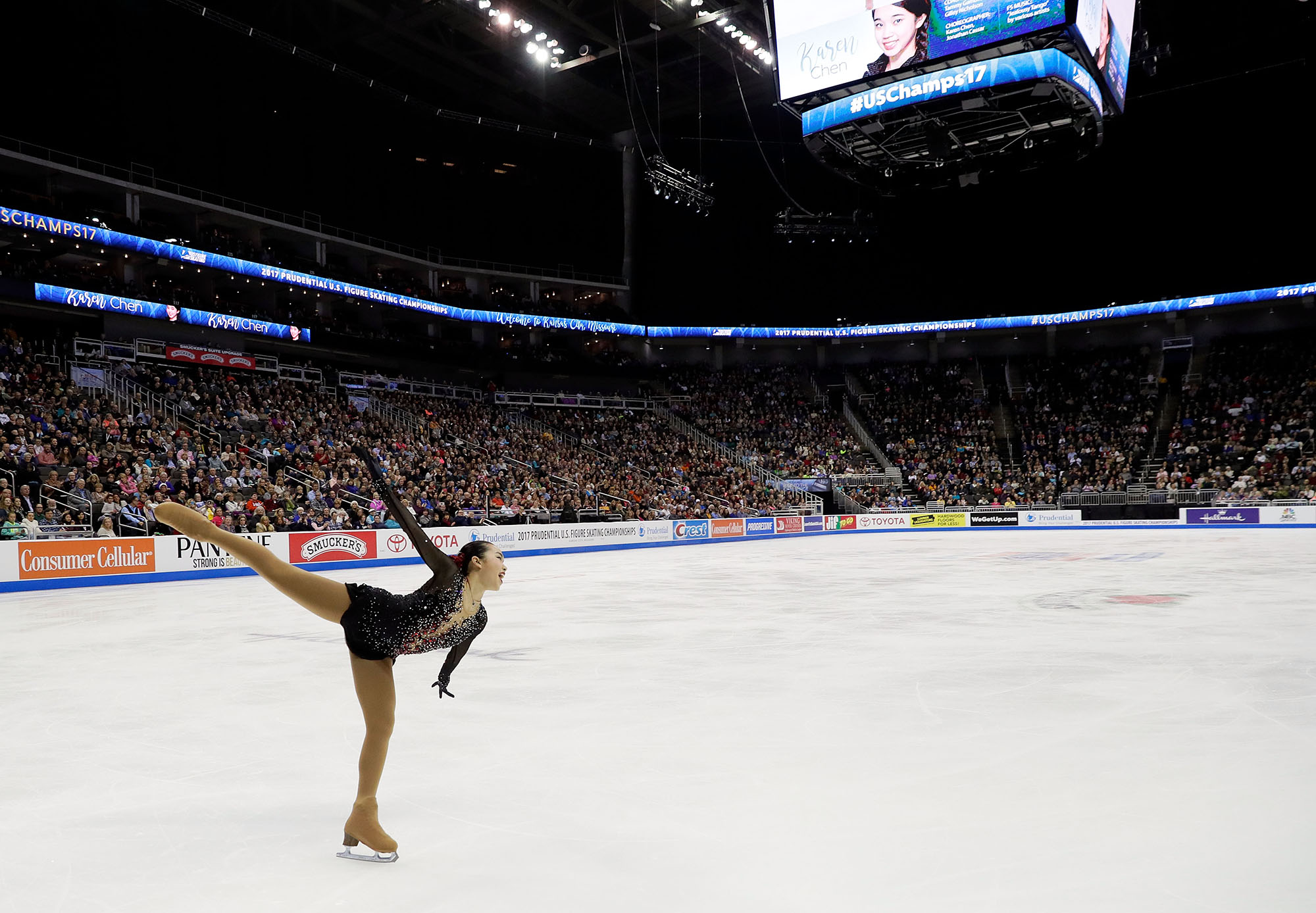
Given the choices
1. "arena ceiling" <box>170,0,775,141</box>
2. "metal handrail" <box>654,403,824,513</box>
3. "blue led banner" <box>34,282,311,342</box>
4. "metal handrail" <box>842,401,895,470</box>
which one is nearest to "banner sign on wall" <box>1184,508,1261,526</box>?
"metal handrail" <box>842,401,895,470</box>

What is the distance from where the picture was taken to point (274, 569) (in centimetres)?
378

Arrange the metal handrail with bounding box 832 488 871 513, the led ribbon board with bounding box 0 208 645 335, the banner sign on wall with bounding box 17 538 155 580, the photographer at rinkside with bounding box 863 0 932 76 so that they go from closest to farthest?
the photographer at rinkside with bounding box 863 0 932 76 < the banner sign on wall with bounding box 17 538 155 580 < the led ribbon board with bounding box 0 208 645 335 < the metal handrail with bounding box 832 488 871 513

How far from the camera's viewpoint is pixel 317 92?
125 feet

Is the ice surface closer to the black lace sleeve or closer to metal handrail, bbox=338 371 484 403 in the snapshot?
the black lace sleeve

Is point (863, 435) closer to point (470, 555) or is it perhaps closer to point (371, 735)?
point (470, 555)

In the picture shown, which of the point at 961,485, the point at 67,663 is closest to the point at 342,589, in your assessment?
the point at 67,663

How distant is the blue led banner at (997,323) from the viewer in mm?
40594

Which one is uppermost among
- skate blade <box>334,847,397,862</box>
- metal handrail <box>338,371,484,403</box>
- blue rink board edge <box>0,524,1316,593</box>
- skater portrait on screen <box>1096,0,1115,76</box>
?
skater portrait on screen <box>1096,0,1115,76</box>

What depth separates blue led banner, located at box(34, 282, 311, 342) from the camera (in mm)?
27281

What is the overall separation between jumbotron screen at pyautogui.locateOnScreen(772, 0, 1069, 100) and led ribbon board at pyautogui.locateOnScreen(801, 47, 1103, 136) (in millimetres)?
467

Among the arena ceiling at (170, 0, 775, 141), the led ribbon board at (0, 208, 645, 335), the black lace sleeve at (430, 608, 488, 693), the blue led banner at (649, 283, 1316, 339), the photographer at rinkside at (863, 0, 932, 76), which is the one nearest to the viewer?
the black lace sleeve at (430, 608, 488, 693)

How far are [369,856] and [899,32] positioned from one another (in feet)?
54.2

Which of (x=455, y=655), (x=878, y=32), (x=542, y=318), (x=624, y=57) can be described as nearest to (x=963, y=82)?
(x=878, y=32)

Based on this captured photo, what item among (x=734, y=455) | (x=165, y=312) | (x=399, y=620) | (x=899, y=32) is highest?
(x=899, y=32)
